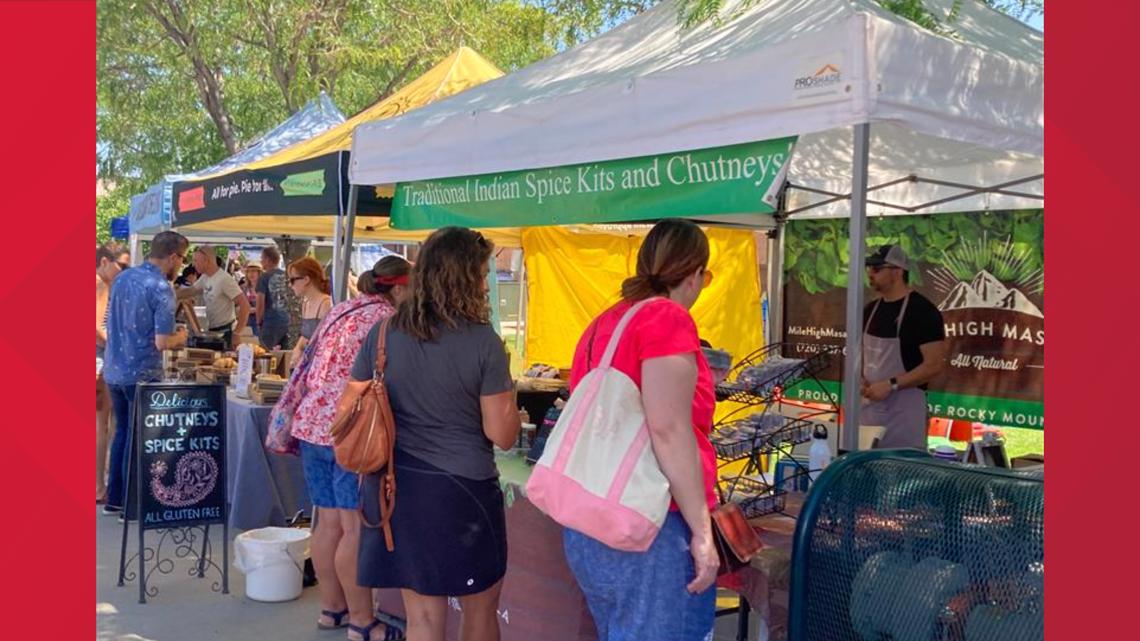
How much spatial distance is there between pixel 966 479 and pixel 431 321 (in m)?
1.66

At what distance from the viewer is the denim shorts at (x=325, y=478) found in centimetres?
478

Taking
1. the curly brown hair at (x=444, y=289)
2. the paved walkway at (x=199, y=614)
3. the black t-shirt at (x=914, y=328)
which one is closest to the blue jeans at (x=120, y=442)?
the paved walkway at (x=199, y=614)

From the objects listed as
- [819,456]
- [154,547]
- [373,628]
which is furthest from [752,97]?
[154,547]

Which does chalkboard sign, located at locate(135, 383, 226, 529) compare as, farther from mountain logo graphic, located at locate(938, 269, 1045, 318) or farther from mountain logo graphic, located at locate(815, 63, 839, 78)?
mountain logo graphic, located at locate(938, 269, 1045, 318)

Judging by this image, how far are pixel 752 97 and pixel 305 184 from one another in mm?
3652

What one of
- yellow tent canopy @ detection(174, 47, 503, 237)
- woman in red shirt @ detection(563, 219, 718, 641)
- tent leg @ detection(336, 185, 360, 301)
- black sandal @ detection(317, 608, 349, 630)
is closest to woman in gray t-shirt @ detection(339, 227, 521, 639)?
woman in red shirt @ detection(563, 219, 718, 641)

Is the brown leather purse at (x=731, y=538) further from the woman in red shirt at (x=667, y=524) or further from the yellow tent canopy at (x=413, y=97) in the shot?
the yellow tent canopy at (x=413, y=97)

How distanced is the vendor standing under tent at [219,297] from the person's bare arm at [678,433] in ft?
30.8

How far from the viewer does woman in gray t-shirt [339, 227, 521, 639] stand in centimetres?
342

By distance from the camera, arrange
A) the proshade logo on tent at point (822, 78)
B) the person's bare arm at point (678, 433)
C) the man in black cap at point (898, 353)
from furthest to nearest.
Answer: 1. the man in black cap at point (898, 353)
2. the proshade logo on tent at point (822, 78)
3. the person's bare arm at point (678, 433)

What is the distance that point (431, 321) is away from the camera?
135 inches

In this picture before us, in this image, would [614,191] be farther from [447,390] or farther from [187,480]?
[187,480]

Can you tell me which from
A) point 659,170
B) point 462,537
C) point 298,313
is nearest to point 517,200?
point 659,170

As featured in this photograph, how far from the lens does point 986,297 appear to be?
22.6 ft
